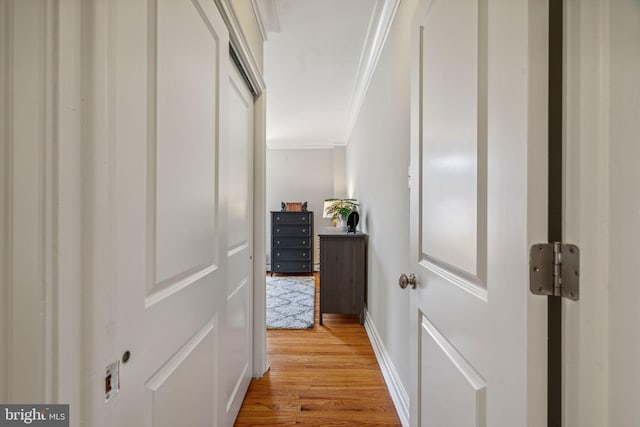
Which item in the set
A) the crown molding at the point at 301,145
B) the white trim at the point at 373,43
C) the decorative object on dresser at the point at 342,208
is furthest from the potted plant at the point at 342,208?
the crown molding at the point at 301,145

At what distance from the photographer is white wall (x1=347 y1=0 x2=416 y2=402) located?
153 cm

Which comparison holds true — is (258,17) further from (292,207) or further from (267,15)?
(292,207)

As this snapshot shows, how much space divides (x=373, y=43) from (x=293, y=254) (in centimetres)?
361

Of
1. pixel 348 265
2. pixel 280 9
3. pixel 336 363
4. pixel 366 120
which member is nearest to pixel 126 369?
pixel 336 363

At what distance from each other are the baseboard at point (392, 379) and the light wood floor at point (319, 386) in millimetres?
47

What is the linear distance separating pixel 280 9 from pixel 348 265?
7.31 ft

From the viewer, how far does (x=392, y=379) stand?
1.71m

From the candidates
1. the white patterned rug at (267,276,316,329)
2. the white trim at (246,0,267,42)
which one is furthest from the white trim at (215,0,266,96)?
the white patterned rug at (267,276,316,329)

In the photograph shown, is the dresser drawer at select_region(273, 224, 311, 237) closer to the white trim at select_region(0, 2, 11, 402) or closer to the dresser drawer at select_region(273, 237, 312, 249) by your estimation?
the dresser drawer at select_region(273, 237, 312, 249)

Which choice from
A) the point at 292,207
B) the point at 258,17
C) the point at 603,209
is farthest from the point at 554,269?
the point at 292,207

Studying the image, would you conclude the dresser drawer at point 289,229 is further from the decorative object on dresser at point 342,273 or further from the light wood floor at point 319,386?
the light wood floor at point 319,386

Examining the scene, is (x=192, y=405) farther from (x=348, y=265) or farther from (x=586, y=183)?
(x=348, y=265)

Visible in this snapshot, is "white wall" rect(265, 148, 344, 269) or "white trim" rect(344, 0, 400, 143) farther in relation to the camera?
"white wall" rect(265, 148, 344, 269)

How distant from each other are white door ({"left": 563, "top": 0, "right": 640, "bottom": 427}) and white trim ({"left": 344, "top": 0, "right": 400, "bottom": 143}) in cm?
154
